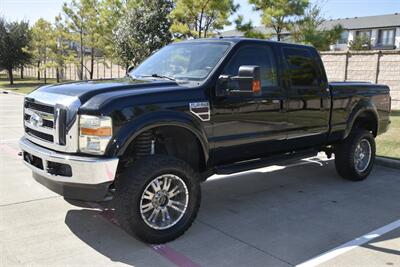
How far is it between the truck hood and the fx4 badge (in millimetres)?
301

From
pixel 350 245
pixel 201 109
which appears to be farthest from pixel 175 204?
pixel 350 245

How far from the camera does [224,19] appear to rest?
1695 cm

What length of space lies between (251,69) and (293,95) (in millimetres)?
1426

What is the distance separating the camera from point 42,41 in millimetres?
35312

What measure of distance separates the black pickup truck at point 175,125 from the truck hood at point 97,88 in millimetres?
12

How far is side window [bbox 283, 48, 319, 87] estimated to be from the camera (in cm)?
576

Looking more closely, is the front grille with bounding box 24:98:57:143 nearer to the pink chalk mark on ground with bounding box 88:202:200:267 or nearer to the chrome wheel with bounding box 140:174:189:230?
the chrome wheel with bounding box 140:174:189:230

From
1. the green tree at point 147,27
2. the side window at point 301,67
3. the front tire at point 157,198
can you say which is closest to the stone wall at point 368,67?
the green tree at point 147,27

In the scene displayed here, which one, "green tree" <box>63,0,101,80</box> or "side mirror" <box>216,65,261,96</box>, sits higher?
"green tree" <box>63,0,101,80</box>

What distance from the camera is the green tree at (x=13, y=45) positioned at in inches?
1501

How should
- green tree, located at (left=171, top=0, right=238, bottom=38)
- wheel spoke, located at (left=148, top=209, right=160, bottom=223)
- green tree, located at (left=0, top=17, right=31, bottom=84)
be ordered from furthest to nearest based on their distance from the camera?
green tree, located at (left=0, top=17, right=31, bottom=84), green tree, located at (left=171, top=0, right=238, bottom=38), wheel spoke, located at (left=148, top=209, right=160, bottom=223)

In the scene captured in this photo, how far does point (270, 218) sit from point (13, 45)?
127 feet

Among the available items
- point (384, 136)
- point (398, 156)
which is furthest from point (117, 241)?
point (384, 136)

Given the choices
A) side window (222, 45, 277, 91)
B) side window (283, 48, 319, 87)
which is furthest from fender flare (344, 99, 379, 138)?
side window (222, 45, 277, 91)
